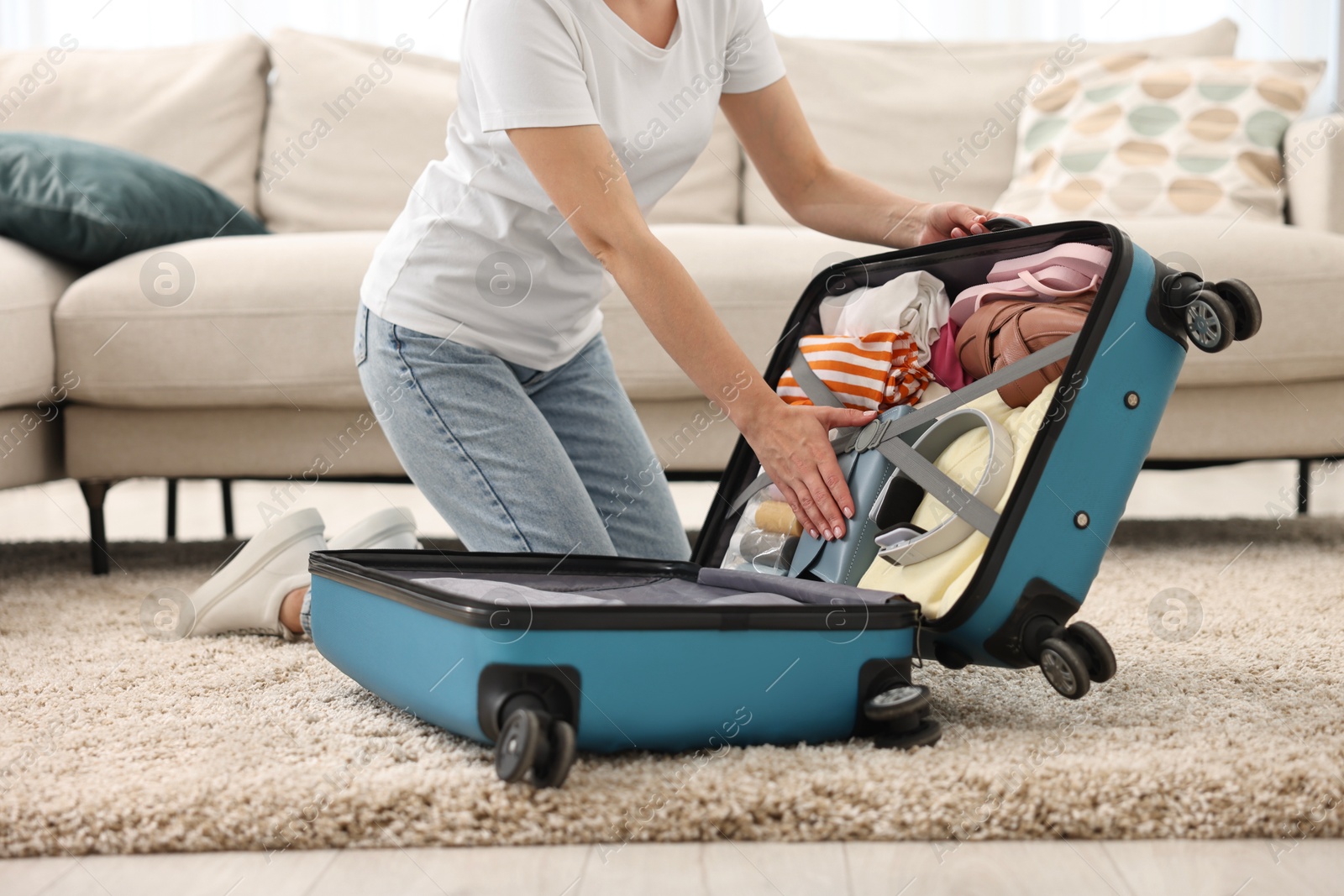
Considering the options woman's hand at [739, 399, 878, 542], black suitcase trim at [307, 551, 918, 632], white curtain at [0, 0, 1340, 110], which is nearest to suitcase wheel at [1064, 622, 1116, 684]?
black suitcase trim at [307, 551, 918, 632]

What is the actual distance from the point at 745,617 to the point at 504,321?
471 millimetres

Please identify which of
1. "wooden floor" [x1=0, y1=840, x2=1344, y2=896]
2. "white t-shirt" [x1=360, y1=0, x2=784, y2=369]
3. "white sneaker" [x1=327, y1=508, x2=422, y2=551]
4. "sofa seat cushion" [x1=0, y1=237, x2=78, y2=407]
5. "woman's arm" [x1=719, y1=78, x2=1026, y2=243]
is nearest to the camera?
"wooden floor" [x1=0, y1=840, x2=1344, y2=896]

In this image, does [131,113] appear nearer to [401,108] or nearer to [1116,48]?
[401,108]

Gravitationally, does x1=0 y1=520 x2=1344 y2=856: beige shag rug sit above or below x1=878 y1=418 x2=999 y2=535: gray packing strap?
below

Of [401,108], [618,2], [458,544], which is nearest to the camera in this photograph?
[618,2]

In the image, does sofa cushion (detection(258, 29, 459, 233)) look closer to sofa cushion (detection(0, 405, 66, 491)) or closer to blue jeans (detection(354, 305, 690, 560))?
sofa cushion (detection(0, 405, 66, 491))

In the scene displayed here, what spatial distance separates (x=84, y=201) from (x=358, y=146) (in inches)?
24.0

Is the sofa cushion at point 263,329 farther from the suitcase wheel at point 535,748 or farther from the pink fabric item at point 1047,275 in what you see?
the suitcase wheel at point 535,748

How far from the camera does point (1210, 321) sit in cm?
79

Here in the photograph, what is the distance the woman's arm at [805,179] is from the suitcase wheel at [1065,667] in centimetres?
47

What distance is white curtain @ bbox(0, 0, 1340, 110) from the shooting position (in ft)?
8.61

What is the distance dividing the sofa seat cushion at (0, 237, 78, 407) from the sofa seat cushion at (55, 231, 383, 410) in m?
0.03

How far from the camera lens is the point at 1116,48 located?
81.8 inches

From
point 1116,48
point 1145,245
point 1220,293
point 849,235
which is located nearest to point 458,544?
point 849,235
